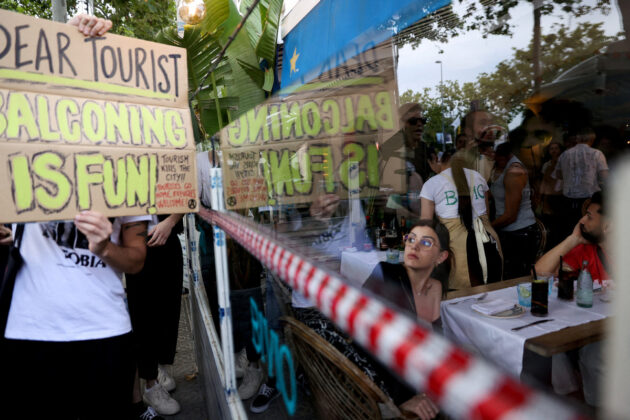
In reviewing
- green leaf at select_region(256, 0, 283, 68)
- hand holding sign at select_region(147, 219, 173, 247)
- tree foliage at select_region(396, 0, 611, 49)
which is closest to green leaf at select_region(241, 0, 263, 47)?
green leaf at select_region(256, 0, 283, 68)

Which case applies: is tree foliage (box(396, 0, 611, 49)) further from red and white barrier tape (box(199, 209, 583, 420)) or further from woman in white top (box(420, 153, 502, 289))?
red and white barrier tape (box(199, 209, 583, 420))

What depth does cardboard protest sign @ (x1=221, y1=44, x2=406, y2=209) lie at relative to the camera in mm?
1900

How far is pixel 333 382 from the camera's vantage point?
3.88ft

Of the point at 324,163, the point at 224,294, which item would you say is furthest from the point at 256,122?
the point at 224,294

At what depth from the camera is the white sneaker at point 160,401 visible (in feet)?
9.97

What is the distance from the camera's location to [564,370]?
2467 mm

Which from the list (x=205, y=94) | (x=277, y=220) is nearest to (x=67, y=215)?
(x=277, y=220)

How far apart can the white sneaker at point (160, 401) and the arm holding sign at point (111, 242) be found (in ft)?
5.91

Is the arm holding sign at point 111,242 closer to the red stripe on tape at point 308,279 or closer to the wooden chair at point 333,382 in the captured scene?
the wooden chair at point 333,382

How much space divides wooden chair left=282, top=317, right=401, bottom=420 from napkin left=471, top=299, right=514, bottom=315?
1.31 m

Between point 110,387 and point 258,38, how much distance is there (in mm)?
4284

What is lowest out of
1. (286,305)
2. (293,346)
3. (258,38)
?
(293,346)

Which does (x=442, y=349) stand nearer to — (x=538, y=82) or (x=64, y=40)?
(x=64, y=40)

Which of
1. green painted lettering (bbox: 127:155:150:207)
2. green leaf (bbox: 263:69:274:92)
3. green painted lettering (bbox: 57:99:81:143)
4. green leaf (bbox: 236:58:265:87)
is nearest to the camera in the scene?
green painted lettering (bbox: 57:99:81:143)
